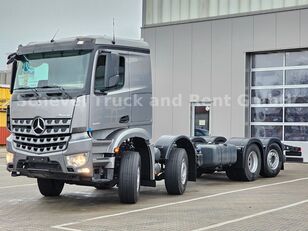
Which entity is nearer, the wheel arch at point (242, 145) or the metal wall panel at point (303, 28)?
the wheel arch at point (242, 145)

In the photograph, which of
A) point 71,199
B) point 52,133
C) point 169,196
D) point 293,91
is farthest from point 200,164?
point 293,91

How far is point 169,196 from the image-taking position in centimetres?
1077

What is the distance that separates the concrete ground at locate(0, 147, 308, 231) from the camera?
7.63 m

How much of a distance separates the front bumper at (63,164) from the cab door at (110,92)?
0.41 m

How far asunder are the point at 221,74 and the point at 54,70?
41.3 feet

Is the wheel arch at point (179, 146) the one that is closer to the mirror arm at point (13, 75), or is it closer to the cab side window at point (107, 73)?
the cab side window at point (107, 73)

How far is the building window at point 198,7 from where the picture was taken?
65.9 feet

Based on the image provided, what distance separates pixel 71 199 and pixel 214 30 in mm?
12576

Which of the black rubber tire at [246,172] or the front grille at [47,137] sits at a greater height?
the front grille at [47,137]

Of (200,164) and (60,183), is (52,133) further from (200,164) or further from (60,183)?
(200,164)

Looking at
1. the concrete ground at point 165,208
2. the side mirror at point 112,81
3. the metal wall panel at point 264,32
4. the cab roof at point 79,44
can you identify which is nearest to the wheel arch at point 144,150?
the concrete ground at point 165,208

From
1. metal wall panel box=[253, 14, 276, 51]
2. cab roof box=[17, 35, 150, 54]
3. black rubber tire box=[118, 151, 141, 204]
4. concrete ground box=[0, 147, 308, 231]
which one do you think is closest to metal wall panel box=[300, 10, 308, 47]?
metal wall panel box=[253, 14, 276, 51]

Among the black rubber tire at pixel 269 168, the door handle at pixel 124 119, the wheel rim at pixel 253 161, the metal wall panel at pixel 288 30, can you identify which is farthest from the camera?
the metal wall panel at pixel 288 30

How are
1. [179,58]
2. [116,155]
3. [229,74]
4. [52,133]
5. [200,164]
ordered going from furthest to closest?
[179,58]
[229,74]
[200,164]
[116,155]
[52,133]
